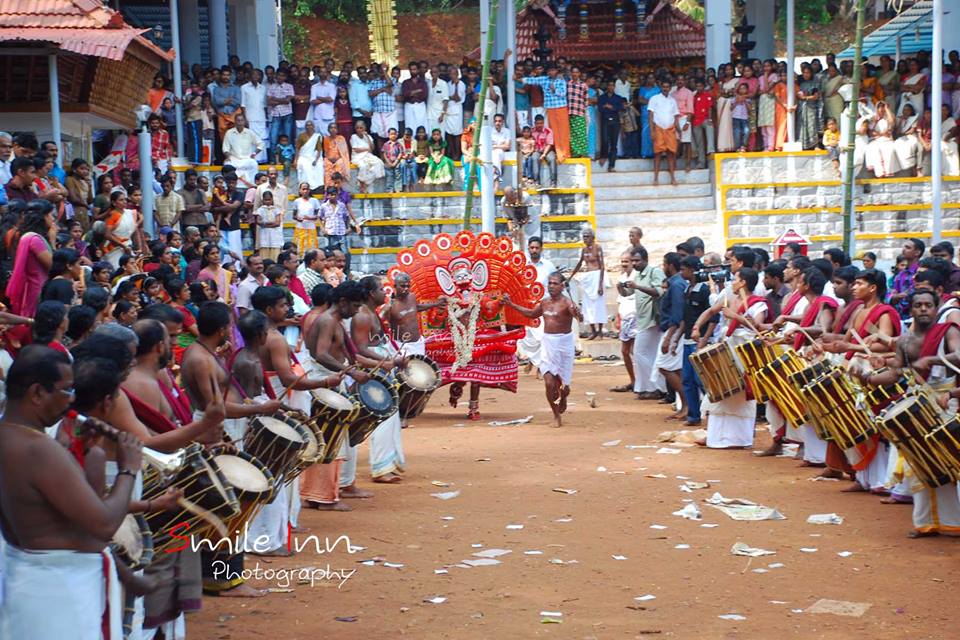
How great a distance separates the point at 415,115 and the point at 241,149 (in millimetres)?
3412

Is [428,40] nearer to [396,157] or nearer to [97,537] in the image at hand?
[396,157]

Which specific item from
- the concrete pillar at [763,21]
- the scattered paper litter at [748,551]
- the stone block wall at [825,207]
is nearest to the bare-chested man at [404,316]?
the scattered paper litter at [748,551]

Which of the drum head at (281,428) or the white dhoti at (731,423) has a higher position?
the drum head at (281,428)

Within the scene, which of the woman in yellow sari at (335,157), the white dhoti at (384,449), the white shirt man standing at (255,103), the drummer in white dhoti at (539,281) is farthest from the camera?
the white shirt man standing at (255,103)

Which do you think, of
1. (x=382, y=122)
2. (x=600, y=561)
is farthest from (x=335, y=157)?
(x=600, y=561)

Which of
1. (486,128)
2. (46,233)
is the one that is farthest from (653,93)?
(46,233)

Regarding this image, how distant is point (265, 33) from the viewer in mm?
27969

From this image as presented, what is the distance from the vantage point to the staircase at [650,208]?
23781 mm

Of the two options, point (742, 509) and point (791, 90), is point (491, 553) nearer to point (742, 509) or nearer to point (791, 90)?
point (742, 509)

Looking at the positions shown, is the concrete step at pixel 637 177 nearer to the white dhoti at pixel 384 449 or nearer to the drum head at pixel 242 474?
the white dhoti at pixel 384 449

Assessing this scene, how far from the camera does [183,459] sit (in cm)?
570

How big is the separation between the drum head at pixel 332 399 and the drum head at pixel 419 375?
63.6 inches

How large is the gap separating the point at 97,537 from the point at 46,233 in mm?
5899

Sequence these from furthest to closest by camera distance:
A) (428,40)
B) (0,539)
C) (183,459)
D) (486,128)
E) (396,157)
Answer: (428,40)
(396,157)
(486,128)
(183,459)
(0,539)
